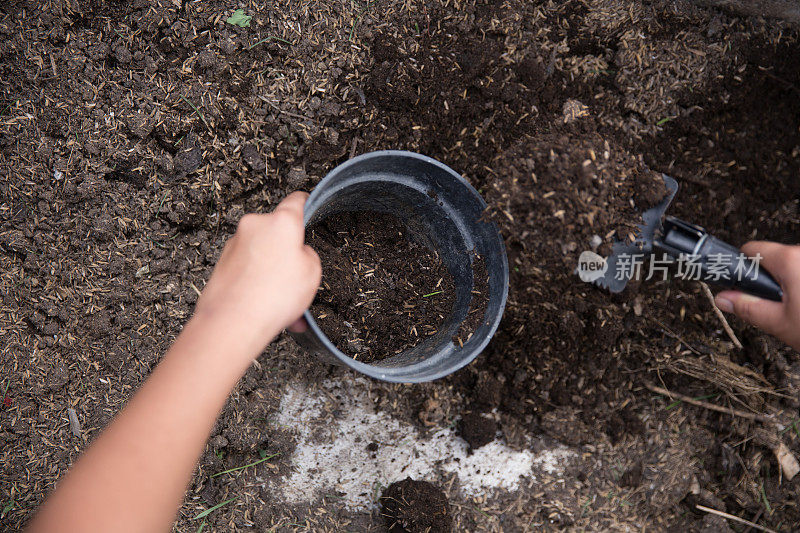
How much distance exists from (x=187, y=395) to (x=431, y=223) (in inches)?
45.2

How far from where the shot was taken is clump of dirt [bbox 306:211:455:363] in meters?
2.16

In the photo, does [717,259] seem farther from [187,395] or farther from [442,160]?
[187,395]

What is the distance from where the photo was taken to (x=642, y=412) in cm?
251

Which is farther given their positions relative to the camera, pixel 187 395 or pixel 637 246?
pixel 637 246

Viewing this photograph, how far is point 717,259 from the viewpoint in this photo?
6.03ft

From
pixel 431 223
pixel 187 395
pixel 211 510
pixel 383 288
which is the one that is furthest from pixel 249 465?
pixel 431 223

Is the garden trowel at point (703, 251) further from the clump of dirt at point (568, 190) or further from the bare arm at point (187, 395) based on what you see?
the bare arm at point (187, 395)

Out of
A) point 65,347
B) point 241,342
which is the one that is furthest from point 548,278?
point 65,347

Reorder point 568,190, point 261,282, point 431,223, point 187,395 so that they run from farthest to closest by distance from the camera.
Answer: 1. point 431,223
2. point 568,190
3. point 261,282
4. point 187,395

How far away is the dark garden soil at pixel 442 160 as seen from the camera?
2.08 m

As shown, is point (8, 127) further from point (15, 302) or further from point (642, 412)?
point (642, 412)

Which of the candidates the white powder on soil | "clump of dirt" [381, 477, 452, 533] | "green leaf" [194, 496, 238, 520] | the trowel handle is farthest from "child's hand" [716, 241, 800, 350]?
"green leaf" [194, 496, 238, 520]

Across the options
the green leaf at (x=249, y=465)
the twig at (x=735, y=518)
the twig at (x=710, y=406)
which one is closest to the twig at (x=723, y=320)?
the twig at (x=710, y=406)

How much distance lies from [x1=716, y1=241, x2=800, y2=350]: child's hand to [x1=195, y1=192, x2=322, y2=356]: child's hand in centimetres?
146
